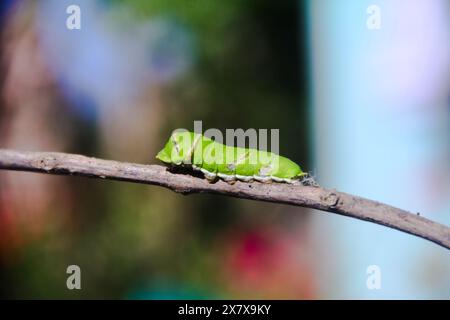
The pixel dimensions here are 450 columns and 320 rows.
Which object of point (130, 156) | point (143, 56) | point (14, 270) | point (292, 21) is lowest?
point (14, 270)

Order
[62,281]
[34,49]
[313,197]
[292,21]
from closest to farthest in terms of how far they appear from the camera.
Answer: [313,197] < [62,281] < [34,49] < [292,21]

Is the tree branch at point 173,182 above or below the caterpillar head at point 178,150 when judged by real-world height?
below

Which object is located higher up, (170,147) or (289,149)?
(289,149)

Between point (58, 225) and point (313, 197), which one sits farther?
point (58, 225)

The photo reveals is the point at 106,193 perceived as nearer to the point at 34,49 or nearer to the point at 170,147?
the point at 34,49

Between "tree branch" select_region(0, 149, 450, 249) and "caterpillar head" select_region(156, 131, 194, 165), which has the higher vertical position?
"caterpillar head" select_region(156, 131, 194, 165)

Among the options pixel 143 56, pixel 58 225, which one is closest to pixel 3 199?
pixel 58 225

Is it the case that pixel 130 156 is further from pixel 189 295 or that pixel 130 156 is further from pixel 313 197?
pixel 313 197

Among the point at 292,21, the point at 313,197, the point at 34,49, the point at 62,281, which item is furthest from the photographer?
the point at 292,21
